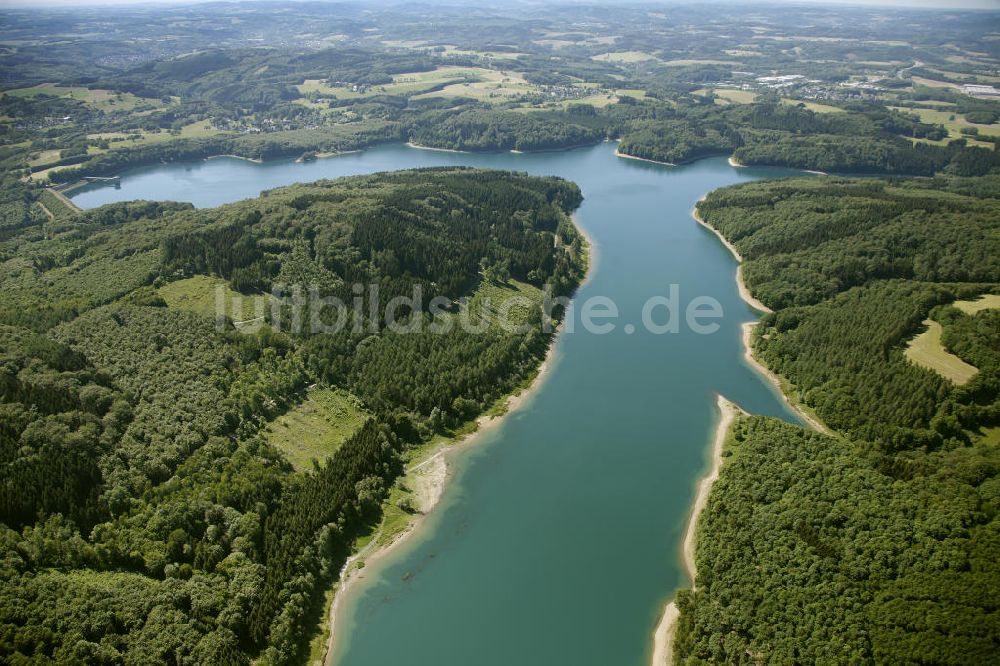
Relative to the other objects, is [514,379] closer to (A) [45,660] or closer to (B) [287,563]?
(B) [287,563]

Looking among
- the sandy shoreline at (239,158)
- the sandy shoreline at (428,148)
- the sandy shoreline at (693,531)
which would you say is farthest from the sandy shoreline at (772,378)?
the sandy shoreline at (239,158)

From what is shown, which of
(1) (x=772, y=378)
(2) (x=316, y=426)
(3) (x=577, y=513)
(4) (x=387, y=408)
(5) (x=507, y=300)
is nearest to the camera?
(3) (x=577, y=513)

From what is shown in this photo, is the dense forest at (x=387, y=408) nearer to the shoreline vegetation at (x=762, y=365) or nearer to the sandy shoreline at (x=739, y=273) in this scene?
the shoreline vegetation at (x=762, y=365)

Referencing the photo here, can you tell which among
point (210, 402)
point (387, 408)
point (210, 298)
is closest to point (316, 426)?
point (387, 408)

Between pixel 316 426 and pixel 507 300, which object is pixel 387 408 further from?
pixel 507 300

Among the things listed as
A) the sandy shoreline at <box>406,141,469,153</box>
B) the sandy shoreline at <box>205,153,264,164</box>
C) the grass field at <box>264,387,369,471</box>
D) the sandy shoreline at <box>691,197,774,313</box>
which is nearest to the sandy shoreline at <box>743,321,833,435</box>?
the sandy shoreline at <box>691,197,774,313</box>
